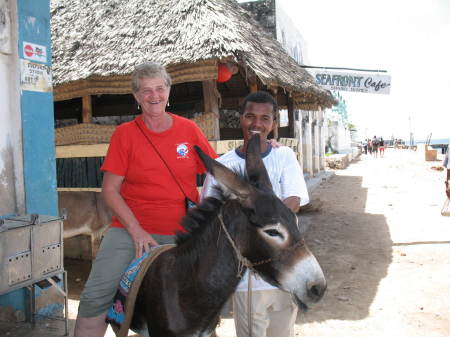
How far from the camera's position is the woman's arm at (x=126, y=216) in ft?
7.05

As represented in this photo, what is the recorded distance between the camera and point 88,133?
22.4ft

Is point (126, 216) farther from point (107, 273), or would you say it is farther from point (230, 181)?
point (230, 181)

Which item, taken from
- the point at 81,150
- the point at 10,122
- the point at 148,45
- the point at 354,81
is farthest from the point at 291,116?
the point at 10,122

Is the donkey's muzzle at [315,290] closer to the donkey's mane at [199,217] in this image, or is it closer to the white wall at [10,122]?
the donkey's mane at [199,217]

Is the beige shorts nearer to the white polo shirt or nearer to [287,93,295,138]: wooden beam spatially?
the white polo shirt

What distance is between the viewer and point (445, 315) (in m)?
4.15

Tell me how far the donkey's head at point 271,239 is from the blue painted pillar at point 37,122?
2667mm

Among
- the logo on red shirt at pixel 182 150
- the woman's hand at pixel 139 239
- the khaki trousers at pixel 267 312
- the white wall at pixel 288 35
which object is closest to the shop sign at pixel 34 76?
the logo on red shirt at pixel 182 150

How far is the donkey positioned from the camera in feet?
5.48

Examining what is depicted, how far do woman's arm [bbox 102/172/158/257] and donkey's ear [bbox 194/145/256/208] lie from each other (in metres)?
0.66

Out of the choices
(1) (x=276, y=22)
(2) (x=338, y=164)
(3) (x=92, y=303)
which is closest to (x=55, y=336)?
(3) (x=92, y=303)

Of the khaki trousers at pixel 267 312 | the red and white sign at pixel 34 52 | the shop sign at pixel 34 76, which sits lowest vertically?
the khaki trousers at pixel 267 312

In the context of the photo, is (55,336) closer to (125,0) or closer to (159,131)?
(159,131)

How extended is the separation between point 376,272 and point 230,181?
4.68m
